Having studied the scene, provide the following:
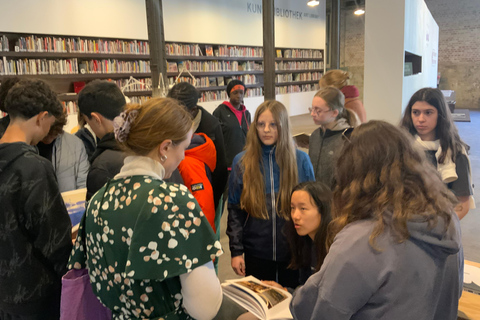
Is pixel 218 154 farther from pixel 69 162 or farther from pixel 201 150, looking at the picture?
pixel 69 162

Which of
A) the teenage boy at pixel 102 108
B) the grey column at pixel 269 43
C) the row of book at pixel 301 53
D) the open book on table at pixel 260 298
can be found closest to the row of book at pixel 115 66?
the grey column at pixel 269 43

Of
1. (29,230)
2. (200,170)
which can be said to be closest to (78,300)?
(29,230)

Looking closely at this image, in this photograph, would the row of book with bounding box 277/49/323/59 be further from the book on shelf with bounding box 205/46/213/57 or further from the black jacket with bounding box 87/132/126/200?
the black jacket with bounding box 87/132/126/200

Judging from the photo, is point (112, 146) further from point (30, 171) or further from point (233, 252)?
point (233, 252)

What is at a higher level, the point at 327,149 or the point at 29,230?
the point at 327,149

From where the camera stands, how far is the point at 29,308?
55.8 inches

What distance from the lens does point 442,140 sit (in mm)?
1959

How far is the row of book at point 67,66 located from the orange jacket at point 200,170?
5.01 m

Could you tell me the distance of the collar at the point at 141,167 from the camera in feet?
3.48

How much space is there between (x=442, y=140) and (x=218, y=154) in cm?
146

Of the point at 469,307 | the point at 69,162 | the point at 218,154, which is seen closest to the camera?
the point at 469,307

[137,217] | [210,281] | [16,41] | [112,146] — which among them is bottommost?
[210,281]

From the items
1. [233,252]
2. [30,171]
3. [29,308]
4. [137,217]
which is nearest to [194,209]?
[137,217]

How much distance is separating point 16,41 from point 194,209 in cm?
640
